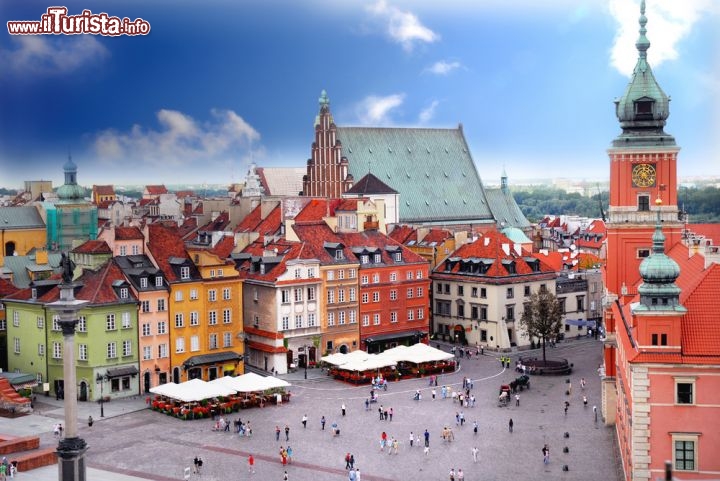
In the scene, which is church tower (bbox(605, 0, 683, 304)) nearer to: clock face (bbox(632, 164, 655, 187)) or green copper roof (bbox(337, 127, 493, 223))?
clock face (bbox(632, 164, 655, 187))

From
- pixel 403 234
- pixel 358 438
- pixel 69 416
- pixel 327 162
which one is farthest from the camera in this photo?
pixel 327 162

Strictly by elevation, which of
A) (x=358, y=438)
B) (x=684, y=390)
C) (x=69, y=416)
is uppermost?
(x=684, y=390)

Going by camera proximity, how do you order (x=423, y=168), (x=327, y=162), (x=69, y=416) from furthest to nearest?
(x=423, y=168) < (x=327, y=162) < (x=69, y=416)

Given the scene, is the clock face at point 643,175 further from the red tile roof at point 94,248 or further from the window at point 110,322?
the red tile roof at point 94,248

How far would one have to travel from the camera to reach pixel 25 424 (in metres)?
57.9

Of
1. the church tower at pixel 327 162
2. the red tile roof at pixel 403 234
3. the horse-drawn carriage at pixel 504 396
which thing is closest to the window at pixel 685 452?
the horse-drawn carriage at pixel 504 396

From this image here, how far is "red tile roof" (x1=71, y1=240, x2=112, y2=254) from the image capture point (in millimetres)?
68312

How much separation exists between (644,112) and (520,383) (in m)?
19.1

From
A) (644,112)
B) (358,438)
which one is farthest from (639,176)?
(358,438)

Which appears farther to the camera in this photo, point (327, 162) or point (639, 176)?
point (327, 162)

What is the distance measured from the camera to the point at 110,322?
216ft

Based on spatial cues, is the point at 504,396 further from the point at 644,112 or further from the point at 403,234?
the point at 403,234

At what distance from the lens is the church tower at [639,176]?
192ft

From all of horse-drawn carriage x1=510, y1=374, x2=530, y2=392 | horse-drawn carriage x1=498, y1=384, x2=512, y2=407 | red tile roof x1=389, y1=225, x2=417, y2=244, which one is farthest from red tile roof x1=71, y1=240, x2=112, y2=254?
red tile roof x1=389, y1=225, x2=417, y2=244
